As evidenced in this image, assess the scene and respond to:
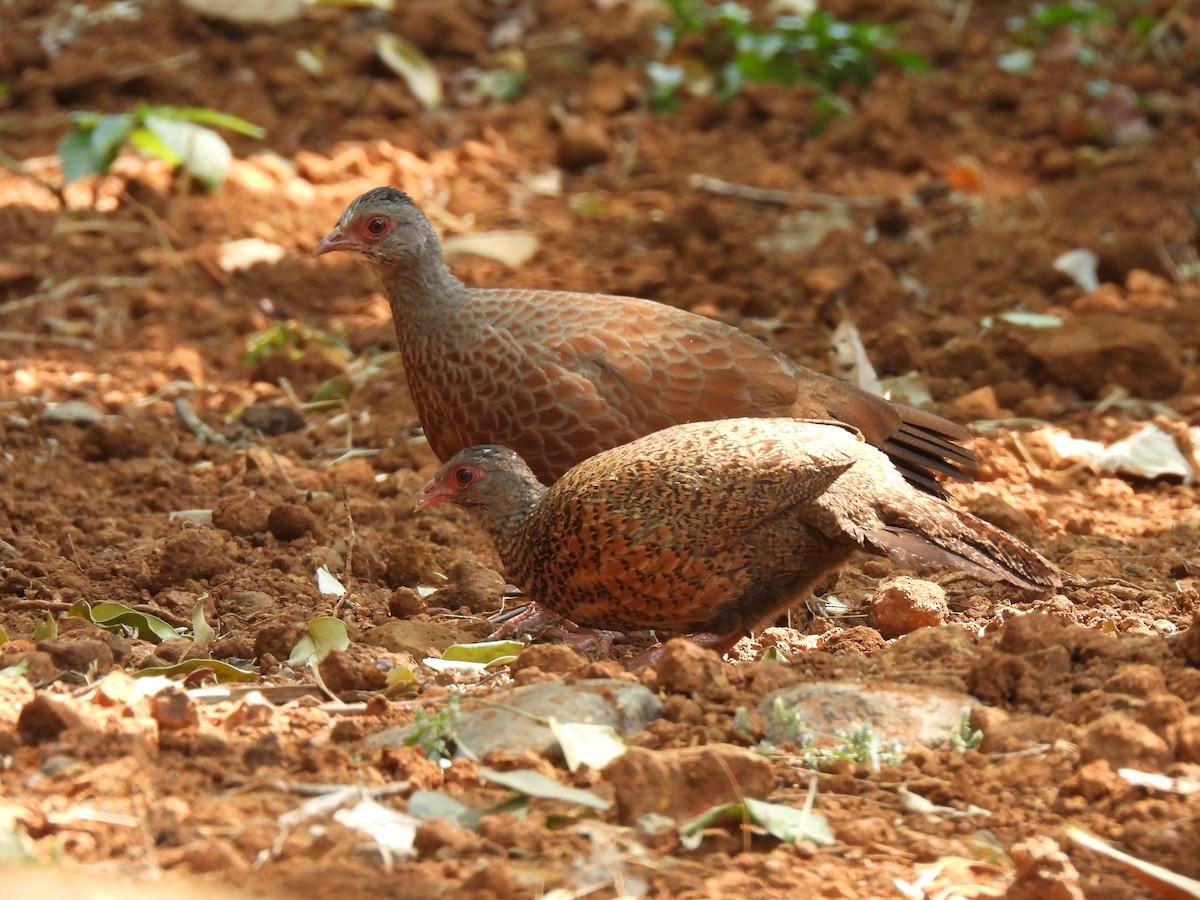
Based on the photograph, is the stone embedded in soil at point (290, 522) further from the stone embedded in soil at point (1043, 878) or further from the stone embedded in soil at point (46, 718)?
the stone embedded in soil at point (1043, 878)

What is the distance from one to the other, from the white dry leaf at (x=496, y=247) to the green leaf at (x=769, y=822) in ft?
17.3

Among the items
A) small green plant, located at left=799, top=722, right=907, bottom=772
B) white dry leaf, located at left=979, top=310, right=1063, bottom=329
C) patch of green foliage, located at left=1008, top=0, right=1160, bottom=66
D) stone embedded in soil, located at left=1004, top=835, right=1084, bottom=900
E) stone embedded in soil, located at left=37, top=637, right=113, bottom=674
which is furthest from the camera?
patch of green foliage, located at left=1008, top=0, right=1160, bottom=66

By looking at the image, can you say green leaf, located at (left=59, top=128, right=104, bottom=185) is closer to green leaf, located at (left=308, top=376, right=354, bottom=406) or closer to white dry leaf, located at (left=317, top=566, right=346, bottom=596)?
green leaf, located at (left=308, top=376, right=354, bottom=406)

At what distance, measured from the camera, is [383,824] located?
10.7ft

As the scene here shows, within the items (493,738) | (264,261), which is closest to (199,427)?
(264,261)

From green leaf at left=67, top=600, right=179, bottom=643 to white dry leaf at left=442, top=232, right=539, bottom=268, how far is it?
3.76 meters

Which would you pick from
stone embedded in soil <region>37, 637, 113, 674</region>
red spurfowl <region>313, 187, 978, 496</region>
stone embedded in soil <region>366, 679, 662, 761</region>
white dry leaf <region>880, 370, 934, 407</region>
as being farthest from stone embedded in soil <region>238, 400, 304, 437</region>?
stone embedded in soil <region>366, 679, 662, 761</region>

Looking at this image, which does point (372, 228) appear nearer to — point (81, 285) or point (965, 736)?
point (81, 285)

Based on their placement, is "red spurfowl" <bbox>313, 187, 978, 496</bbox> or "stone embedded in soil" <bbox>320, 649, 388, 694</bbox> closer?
"stone embedded in soil" <bbox>320, 649, 388, 694</bbox>

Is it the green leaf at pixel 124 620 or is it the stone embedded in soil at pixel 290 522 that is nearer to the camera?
the green leaf at pixel 124 620

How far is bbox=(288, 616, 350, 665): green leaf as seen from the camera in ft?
14.7

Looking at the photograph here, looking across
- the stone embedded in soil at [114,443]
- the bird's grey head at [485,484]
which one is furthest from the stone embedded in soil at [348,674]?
the stone embedded in soil at [114,443]

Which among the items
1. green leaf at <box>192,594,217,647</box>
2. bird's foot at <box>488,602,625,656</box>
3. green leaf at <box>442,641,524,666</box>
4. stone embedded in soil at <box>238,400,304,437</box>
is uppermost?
green leaf at <box>442,641,524,666</box>

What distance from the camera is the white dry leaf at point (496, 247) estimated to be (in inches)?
328
